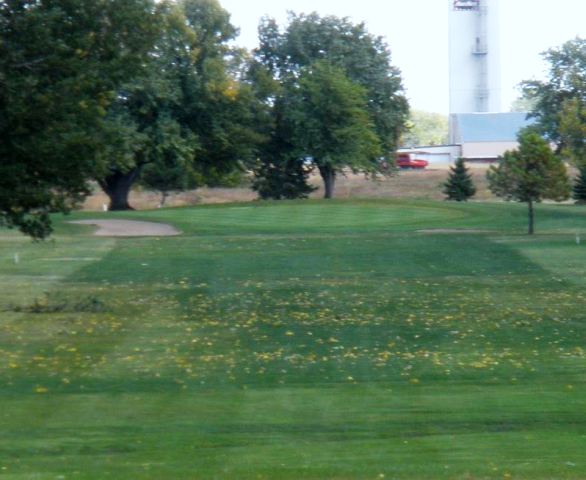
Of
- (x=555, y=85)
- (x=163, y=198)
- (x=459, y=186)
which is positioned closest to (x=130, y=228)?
(x=459, y=186)

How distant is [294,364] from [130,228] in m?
32.3

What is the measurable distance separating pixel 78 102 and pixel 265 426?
29.1 ft

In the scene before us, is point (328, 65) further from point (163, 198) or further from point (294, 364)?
point (294, 364)

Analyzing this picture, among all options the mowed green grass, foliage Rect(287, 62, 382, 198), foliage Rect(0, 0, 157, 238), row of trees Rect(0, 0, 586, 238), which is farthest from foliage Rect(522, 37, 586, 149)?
foliage Rect(0, 0, 157, 238)

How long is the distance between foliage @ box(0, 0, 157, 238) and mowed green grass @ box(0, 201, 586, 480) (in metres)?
2.53

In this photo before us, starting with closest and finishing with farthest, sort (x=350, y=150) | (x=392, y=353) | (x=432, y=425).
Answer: (x=432, y=425), (x=392, y=353), (x=350, y=150)

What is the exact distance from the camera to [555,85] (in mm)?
71000

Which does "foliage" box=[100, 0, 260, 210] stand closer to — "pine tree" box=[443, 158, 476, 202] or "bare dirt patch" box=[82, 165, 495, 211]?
"pine tree" box=[443, 158, 476, 202]

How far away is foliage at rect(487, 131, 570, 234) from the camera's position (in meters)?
39.4

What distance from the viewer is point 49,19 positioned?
16656 mm

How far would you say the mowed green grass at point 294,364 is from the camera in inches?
344

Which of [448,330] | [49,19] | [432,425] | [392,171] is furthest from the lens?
[392,171]

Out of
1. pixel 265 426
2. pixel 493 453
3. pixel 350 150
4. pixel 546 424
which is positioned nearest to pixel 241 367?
pixel 265 426

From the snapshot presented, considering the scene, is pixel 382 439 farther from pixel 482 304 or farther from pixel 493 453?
pixel 482 304
